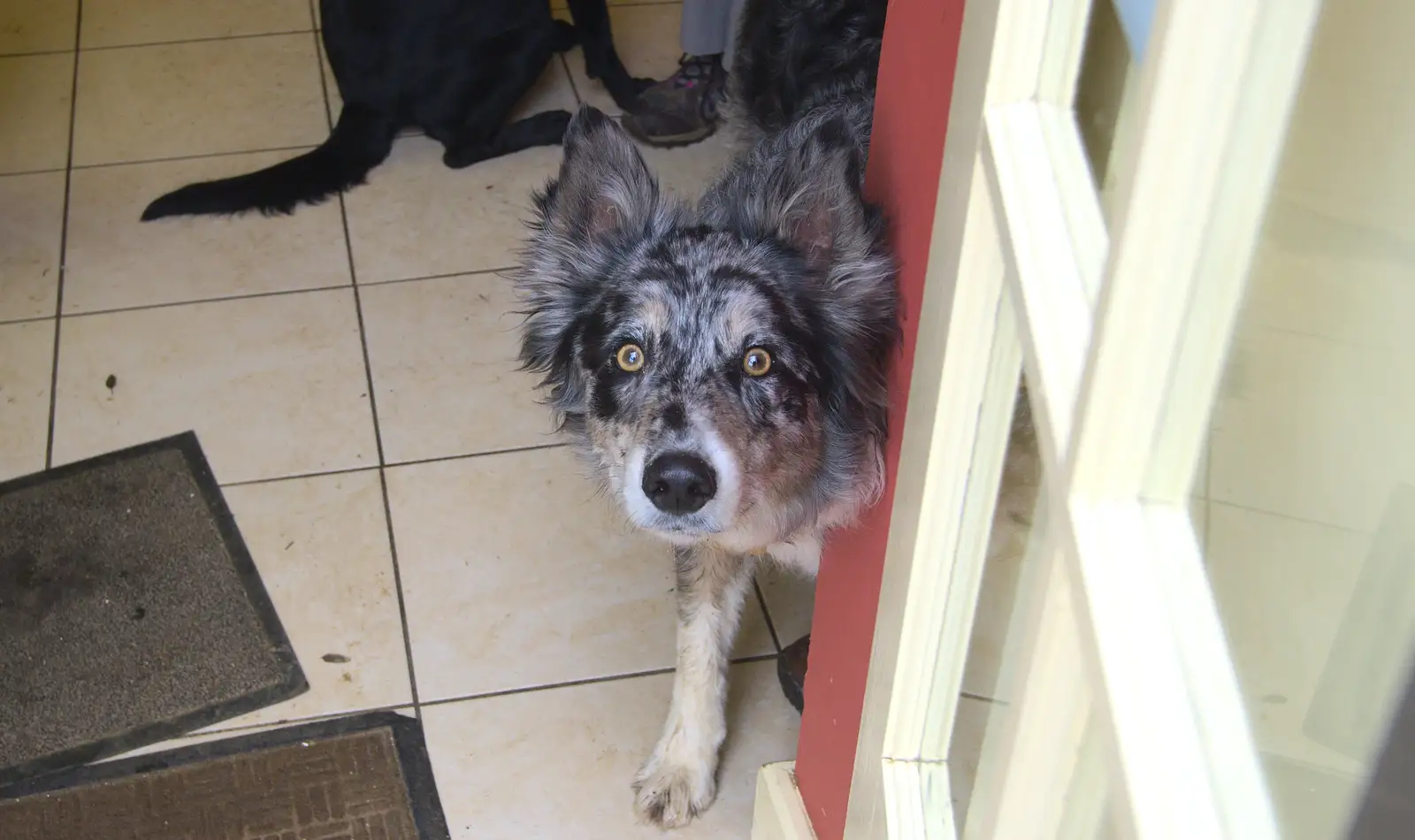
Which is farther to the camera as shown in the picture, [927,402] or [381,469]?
[381,469]

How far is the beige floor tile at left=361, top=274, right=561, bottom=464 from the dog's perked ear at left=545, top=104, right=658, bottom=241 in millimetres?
830

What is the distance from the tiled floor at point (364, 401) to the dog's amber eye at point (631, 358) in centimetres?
75

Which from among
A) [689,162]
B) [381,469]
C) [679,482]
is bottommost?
[381,469]

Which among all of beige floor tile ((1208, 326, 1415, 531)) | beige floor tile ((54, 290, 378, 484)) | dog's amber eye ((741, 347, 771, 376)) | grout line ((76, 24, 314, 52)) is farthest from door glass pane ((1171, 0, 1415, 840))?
grout line ((76, 24, 314, 52))

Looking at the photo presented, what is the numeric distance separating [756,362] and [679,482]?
0.62 ft

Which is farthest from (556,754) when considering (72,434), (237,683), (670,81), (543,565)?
(670,81)

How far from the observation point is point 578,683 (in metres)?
2.05

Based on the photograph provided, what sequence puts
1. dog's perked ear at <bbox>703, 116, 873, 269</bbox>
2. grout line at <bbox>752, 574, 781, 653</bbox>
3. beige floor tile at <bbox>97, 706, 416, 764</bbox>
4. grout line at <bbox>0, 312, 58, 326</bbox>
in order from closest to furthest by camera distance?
dog's perked ear at <bbox>703, 116, 873, 269</bbox> < beige floor tile at <bbox>97, 706, 416, 764</bbox> < grout line at <bbox>752, 574, 781, 653</bbox> < grout line at <bbox>0, 312, 58, 326</bbox>

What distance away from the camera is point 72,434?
2.48 meters

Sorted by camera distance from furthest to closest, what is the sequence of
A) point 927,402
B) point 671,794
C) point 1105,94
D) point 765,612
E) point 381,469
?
point 381,469 → point 765,612 → point 671,794 → point 927,402 → point 1105,94

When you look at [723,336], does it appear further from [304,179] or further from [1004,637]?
[304,179]

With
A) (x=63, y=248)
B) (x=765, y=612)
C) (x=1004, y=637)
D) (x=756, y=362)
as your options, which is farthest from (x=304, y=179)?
(x=1004, y=637)

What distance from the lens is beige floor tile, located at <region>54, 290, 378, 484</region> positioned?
2.46 metres

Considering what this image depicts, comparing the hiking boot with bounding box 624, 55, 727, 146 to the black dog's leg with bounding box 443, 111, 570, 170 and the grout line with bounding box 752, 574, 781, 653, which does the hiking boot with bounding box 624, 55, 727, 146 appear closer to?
the black dog's leg with bounding box 443, 111, 570, 170
